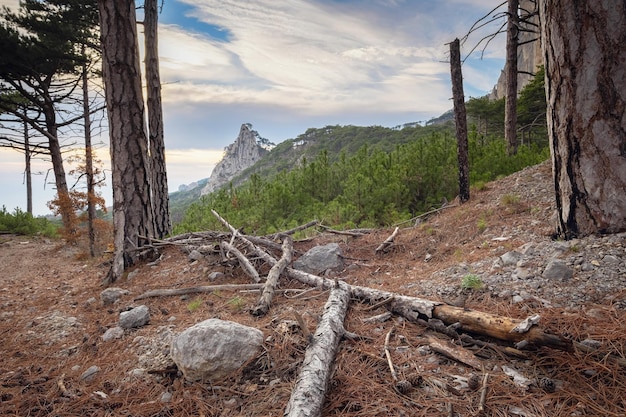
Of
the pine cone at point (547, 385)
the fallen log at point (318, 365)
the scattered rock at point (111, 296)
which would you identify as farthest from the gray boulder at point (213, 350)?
the scattered rock at point (111, 296)

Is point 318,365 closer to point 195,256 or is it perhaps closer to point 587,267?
point 587,267

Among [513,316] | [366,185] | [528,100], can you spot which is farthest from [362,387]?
[528,100]

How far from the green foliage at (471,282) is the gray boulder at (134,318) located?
9.74 feet

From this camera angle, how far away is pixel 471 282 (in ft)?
9.52

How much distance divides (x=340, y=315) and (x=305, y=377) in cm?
82

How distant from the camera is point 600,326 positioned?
81.1 inches

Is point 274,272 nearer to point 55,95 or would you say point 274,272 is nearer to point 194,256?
point 194,256

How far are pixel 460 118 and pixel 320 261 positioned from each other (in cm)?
434

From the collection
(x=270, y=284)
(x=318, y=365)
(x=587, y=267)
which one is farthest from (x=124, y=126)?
(x=587, y=267)

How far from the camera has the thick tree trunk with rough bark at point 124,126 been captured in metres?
5.12

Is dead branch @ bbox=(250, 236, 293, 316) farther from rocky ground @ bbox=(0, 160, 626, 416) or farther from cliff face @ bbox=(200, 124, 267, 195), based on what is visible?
cliff face @ bbox=(200, 124, 267, 195)

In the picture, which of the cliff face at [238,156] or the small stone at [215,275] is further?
the cliff face at [238,156]

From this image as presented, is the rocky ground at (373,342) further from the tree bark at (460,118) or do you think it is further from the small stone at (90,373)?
the tree bark at (460,118)

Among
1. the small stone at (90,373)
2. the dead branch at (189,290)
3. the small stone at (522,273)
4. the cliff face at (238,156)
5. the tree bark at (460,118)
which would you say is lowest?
the small stone at (90,373)
